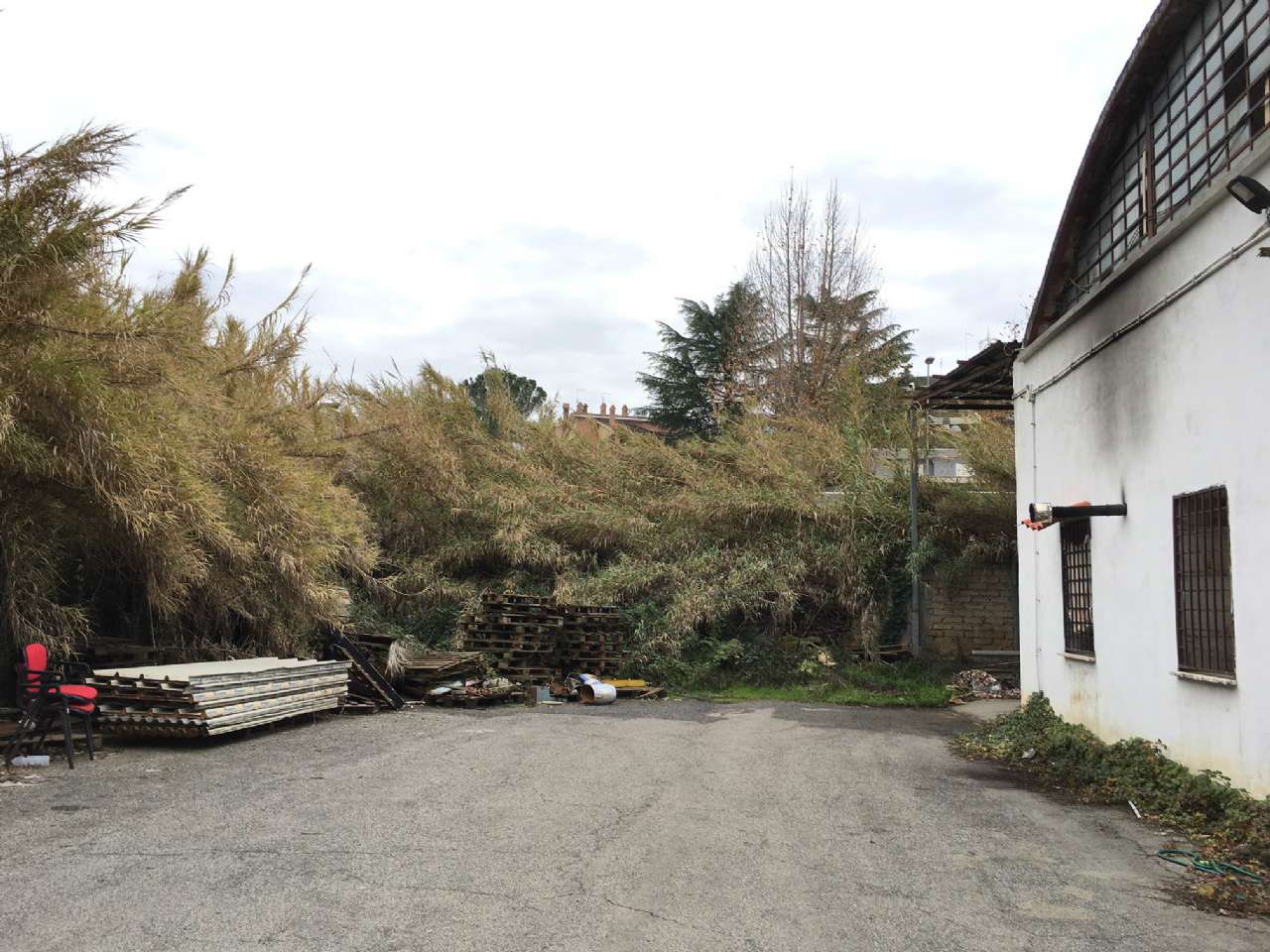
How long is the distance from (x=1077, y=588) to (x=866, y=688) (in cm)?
602

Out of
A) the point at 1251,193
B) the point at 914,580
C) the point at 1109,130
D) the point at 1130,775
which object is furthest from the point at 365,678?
the point at 1251,193

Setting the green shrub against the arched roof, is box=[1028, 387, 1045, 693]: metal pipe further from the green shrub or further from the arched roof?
the arched roof

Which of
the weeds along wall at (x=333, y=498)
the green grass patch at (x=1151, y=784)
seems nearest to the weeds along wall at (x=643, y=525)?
the weeds along wall at (x=333, y=498)

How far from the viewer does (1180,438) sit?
8188mm

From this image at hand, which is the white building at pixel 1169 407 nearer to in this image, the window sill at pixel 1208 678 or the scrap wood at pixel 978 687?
the window sill at pixel 1208 678

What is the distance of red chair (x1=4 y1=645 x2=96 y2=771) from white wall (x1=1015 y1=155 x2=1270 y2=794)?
9.30 meters

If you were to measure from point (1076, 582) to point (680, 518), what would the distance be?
29.9ft

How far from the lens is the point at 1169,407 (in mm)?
8406

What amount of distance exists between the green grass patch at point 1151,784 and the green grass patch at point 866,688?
3.47m

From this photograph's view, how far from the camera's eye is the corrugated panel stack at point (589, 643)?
653 inches

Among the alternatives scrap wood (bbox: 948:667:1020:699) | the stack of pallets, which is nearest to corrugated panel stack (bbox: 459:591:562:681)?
the stack of pallets

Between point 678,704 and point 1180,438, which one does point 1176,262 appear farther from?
point 678,704

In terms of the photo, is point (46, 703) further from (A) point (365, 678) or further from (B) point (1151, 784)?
(B) point (1151, 784)

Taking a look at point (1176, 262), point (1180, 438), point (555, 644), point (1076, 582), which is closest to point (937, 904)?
point (1180, 438)
